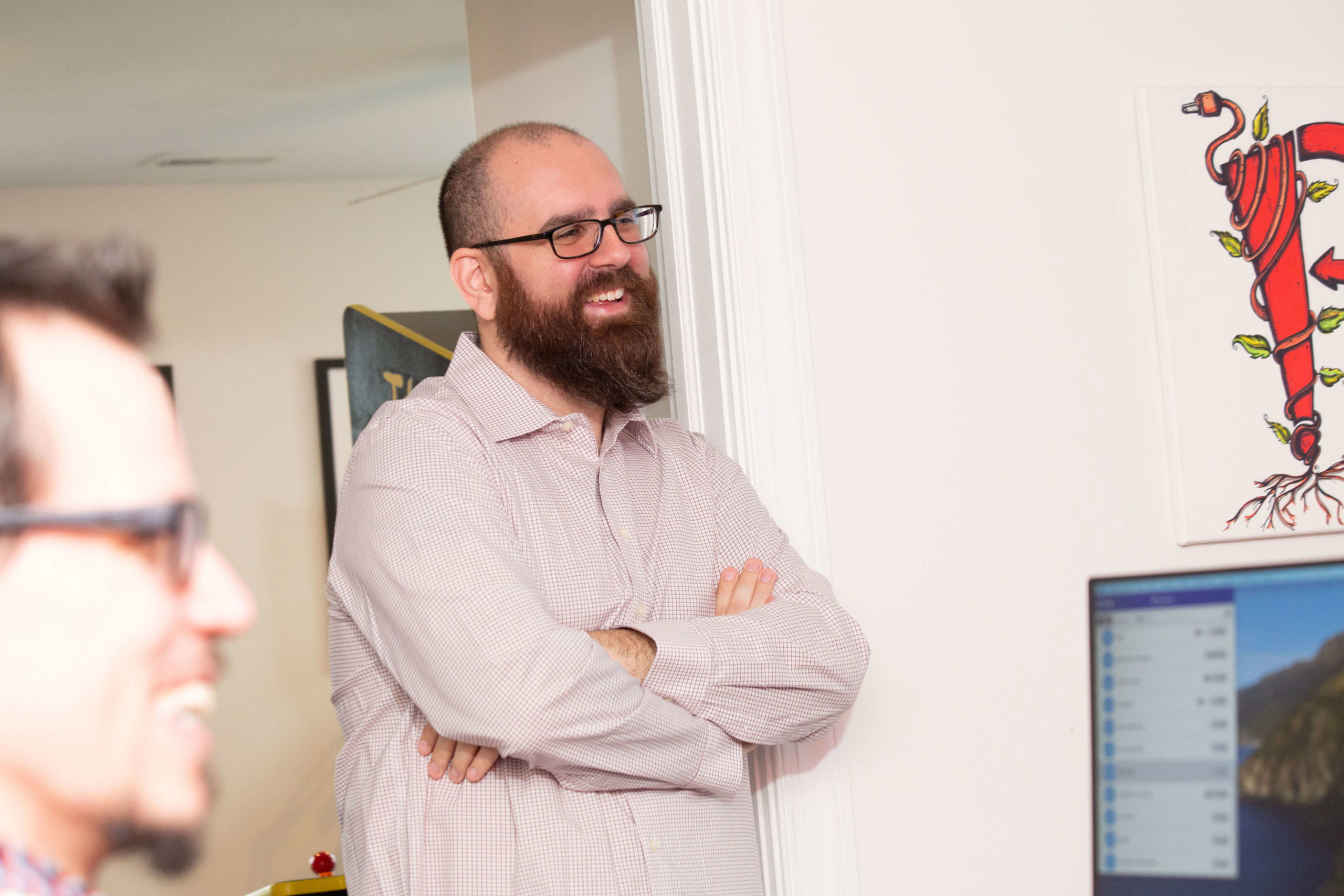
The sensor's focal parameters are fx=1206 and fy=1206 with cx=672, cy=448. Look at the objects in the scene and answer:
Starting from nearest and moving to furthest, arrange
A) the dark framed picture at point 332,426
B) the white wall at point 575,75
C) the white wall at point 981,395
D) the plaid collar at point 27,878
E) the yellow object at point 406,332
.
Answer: the plaid collar at point 27,878 → the white wall at point 981,395 → the white wall at point 575,75 → the yellow object at point 406,332 → the dark framed picture at point 332,426

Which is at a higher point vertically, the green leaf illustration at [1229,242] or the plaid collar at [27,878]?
the green leaf illustration at [1229,242]

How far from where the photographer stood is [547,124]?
161cm

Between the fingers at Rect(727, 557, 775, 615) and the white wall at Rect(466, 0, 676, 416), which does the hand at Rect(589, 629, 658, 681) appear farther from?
the white wall at Rect(466, 0, 676, 416)

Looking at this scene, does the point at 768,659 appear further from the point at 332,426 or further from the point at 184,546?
the point at 332,426

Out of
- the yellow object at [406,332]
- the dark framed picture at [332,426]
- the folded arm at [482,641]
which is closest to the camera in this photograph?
the folded arm at [482,641]

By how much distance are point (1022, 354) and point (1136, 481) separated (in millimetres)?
258

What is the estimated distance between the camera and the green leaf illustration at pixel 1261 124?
1.82 metres

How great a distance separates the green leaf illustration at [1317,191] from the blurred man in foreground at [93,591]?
1879 mm

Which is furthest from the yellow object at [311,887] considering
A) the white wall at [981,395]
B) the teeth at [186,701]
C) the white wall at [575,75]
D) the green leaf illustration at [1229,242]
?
the teeth at [186,701]

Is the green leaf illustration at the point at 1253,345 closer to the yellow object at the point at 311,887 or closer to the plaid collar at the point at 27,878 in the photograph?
the plaid collar at the point at 27,878

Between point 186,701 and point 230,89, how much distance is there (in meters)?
2.23

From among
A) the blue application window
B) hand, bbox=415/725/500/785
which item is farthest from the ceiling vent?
the blue application window

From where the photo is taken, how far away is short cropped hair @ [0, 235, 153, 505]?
31 cm

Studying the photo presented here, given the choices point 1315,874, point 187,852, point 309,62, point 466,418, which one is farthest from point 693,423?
point 309,62
